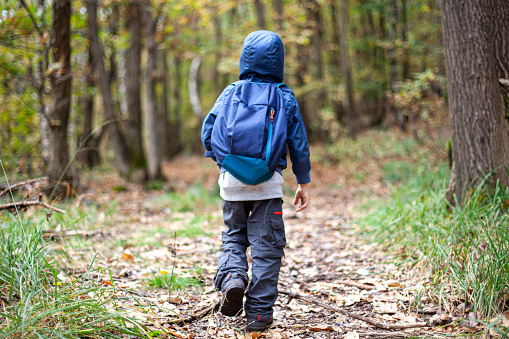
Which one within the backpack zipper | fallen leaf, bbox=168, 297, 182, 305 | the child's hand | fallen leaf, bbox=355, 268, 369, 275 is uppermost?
the backpack zipper

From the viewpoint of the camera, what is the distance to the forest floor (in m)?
2.54

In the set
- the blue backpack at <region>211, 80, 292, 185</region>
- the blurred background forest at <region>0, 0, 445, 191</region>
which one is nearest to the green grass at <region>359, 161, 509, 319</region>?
the blue backpack at <region>211, 80, 292, 185</region>

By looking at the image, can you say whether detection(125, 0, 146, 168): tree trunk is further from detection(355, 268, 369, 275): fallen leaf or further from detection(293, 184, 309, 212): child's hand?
detection(293, 184, 309, 212): child's hand

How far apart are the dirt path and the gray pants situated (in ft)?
0.78

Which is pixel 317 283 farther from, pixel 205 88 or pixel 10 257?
pixel 205 88

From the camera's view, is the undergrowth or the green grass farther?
the green grass

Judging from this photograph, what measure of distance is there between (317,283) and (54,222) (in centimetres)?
298

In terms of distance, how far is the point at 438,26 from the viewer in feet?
35.7

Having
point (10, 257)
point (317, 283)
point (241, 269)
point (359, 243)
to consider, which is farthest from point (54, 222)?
point (359, 243)

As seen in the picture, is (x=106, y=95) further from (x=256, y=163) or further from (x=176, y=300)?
(x=256, y=163)

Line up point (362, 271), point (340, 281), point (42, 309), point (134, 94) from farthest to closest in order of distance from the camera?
point (134, 94) < point (362, 271) < point (340, 281) < point (42, 309)

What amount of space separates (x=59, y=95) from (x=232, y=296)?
541 cm

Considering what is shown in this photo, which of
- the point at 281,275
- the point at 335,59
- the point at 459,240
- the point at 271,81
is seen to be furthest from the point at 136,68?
the point at 335,59

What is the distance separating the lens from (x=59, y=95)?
20.2 ft
